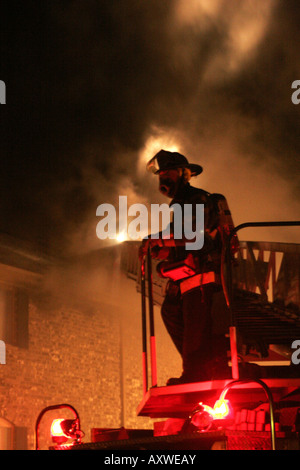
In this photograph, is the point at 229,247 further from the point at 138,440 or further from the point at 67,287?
the point at 67,287

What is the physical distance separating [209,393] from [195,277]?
3.00 ft

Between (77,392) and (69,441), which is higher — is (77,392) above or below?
above

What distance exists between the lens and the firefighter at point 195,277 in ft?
17.1

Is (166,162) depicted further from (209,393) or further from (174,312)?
(209,393)

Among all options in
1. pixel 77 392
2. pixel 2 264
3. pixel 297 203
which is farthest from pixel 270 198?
pixel 77 392

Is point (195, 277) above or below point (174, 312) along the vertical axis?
above

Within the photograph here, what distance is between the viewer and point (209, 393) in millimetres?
4922
